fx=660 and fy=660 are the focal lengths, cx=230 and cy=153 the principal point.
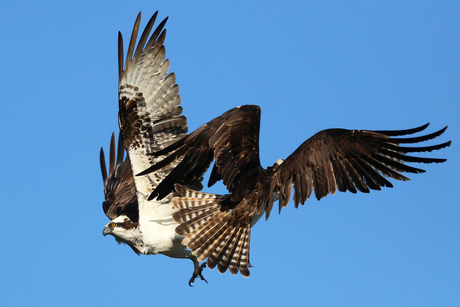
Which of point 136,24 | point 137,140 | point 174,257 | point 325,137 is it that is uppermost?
point 136,24

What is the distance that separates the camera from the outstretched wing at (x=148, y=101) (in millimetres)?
10117

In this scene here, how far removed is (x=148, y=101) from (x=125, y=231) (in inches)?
80.6

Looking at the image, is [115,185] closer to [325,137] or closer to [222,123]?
[222,123]

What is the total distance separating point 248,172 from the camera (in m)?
8.47

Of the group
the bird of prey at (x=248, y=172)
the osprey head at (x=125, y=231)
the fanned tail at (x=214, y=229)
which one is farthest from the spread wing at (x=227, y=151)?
the osprey head at (x=125, y=231)

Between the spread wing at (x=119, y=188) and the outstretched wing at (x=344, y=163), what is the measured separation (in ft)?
10.6

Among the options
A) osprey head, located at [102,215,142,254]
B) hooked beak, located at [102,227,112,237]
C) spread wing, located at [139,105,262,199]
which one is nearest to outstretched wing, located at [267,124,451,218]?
spread wing, located at [139,105,262,199]

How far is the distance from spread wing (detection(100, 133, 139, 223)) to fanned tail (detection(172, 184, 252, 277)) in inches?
74.0

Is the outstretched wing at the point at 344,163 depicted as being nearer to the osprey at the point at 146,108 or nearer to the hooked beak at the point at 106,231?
the osprey at the point at 146,108

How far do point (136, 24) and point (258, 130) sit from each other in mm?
2825

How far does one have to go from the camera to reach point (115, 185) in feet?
39.3

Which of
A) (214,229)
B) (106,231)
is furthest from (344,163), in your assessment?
(106,231)

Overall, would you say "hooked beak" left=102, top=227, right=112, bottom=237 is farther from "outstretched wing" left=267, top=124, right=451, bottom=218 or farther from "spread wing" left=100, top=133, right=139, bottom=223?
"outstretched wing" left=267, top=124, right=451, bottom=218

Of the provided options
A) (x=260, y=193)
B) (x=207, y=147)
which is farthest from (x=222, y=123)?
(x=260, y=193)
